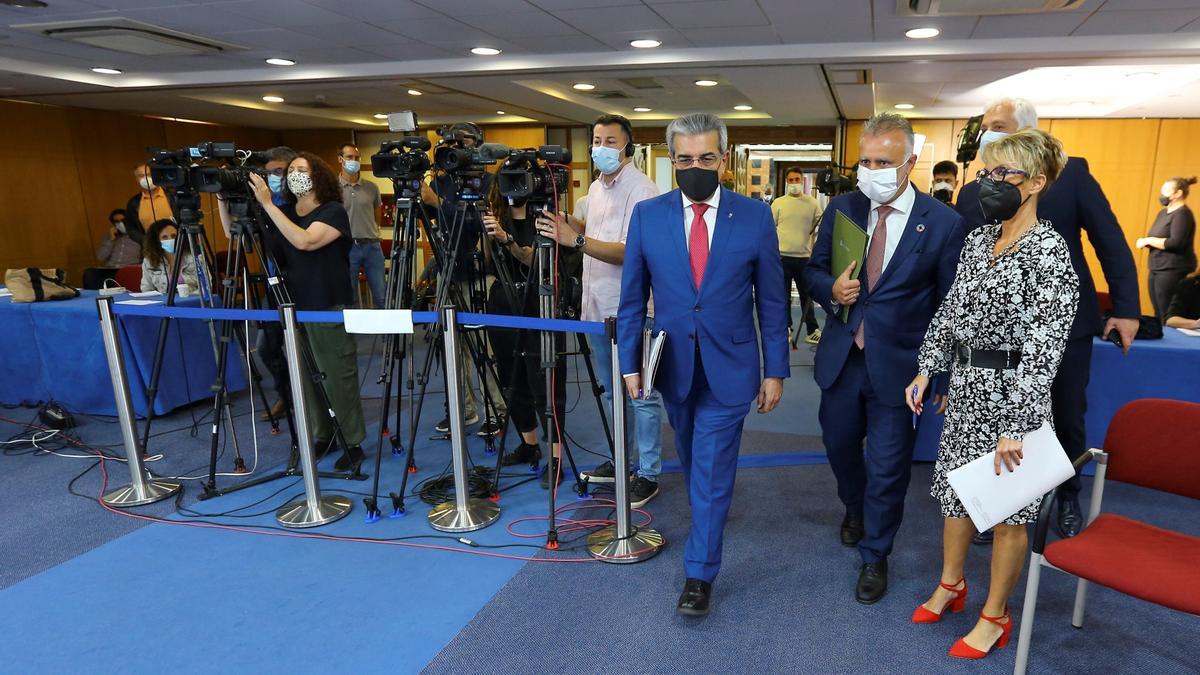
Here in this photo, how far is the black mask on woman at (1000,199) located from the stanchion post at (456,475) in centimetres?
187

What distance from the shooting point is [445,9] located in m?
4.44

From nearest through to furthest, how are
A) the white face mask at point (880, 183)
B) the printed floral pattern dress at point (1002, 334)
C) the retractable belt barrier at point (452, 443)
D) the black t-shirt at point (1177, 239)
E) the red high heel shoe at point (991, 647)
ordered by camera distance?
the printed floral pattern dress at point (1002, 334)
the red high heel shoe at point (991, 647)
the white face mask at point (880, 183)
the retractable belt barrier at point (452, 443)
the black t-shirt at point (1177, 239)

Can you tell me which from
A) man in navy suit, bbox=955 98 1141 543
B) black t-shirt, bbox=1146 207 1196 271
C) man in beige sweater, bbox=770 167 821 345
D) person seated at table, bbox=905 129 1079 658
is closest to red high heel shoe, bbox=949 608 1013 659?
person seated at table, bbox=905 129 1079 658

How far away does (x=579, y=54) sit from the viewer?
5902 millimetres

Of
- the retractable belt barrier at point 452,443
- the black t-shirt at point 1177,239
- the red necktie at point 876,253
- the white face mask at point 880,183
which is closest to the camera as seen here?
the white face mask at point 880,183

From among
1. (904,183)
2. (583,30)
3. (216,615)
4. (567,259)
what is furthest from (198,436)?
(904,183)

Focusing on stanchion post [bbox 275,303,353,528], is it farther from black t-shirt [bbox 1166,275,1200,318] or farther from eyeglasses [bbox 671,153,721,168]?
black t-shirt [bbox 1166,275,1200,318]

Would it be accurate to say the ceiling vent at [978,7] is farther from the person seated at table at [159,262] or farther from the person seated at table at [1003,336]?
the person seated at table at [159,262]

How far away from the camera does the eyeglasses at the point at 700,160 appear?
6.97ft

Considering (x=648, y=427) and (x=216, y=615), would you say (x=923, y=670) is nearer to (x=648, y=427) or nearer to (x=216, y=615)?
(x=648, y=427)

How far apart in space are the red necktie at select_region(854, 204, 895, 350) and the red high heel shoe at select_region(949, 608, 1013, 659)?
0.93 metres

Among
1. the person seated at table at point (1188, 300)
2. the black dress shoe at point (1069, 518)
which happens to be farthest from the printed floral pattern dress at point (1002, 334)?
the person seated at table at point (1188, 300)

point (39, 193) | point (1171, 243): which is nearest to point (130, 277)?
point (39, 193)

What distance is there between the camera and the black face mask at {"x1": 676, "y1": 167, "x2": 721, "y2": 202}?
2.13m
